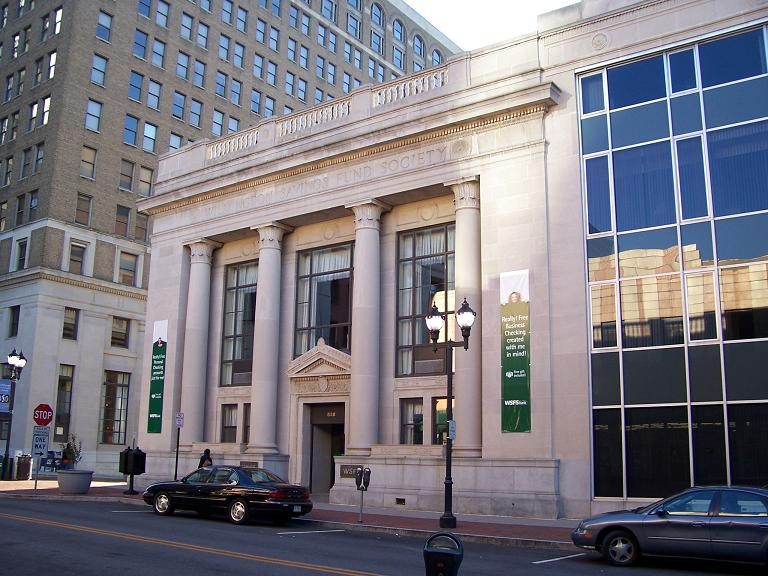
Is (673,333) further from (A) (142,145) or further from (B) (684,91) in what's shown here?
(A) (142,145)

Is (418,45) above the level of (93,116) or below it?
above

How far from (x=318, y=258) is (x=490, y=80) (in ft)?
34.5

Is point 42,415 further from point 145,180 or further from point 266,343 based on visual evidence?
point 145,180

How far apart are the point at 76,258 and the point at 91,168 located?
618 cm

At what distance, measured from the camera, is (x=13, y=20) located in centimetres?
5812

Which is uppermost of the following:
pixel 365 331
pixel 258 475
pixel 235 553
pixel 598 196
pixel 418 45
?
pixel 418 45

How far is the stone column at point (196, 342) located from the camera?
3341cm

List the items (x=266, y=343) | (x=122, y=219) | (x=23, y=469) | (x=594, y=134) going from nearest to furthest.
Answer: (x=594, y=134) → (x=266, y=343) → (x=23, y=469) → (x=122, y=219)

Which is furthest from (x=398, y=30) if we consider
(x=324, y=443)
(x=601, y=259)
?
(x=601, y=259)

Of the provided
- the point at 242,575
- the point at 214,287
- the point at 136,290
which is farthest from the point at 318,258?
the point at 136,290

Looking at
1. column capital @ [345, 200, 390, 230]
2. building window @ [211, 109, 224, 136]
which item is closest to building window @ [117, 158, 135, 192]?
building window @ [211, 109, 224, 136]

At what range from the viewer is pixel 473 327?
2609 centimetres

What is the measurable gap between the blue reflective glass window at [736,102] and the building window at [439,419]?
12357 millimetres

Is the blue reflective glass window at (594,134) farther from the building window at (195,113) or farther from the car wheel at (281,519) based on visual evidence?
the building window at (195,113)
